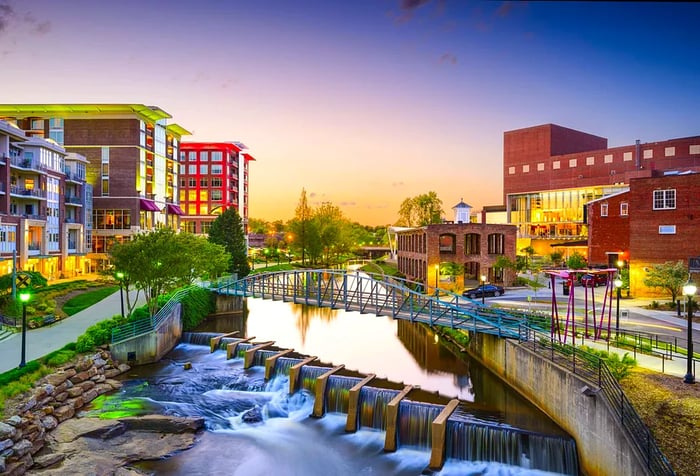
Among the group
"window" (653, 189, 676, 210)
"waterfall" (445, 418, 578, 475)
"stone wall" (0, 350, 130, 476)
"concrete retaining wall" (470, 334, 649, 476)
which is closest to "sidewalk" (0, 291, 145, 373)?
"stone wall" (0, 350, 130, 476)

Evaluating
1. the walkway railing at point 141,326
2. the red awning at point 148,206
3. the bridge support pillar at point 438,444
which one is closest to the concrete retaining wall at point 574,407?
the bridge support pillar at point 438,444

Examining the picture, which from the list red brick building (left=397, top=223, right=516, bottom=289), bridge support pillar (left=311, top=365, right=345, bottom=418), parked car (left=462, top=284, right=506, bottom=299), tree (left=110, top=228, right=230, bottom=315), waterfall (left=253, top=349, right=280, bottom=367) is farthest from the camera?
red brick building (left=397, top=223, right=516, bottom=289)

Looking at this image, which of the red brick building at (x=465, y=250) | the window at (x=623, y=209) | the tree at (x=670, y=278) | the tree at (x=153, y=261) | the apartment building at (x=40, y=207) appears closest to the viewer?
the tree at (x=153, y=261)

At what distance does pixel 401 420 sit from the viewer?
62.8ft

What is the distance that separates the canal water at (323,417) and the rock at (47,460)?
114 inches

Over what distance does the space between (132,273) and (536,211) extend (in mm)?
75815

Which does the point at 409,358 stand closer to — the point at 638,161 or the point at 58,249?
the point at 58,249

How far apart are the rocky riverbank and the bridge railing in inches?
568

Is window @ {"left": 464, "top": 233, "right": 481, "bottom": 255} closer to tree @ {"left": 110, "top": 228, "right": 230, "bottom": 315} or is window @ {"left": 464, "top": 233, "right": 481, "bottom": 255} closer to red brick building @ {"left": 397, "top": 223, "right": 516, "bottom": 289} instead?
red brick building @ {"left": 397, "top": 223, "right": 516, "bottom": 289}

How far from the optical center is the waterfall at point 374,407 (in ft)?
66.4

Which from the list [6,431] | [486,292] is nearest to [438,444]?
[6,431]

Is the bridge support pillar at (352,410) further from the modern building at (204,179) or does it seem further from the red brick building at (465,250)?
the modern building at (204,179)

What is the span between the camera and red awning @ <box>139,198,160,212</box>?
65500 mm

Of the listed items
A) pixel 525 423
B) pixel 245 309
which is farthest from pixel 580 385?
pixel 245 309
